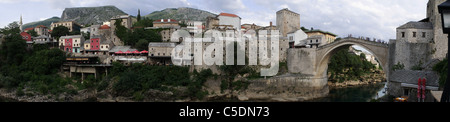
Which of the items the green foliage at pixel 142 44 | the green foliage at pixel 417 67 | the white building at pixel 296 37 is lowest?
the green foliage at pixel 417 67

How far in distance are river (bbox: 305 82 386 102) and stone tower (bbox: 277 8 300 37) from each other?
1201 centimetres

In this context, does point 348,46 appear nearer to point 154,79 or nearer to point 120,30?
point 154,79

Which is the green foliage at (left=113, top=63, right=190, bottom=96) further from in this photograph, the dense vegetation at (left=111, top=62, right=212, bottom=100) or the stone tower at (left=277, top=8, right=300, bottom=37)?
the stone tower at (left=277, top=8, right=300, bottom=37)

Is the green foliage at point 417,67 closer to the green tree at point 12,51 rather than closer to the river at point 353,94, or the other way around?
the river at point 353,94

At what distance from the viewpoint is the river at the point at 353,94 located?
22159 millimetres

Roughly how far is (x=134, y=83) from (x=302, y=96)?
15.8 m

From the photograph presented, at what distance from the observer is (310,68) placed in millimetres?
23641

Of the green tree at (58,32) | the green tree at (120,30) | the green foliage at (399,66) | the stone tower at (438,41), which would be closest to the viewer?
the stone tower at (438,41)

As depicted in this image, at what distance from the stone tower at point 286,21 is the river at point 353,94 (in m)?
12.0

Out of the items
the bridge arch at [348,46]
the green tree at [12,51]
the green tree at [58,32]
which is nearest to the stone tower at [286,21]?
the bridge arch at [348,46]
